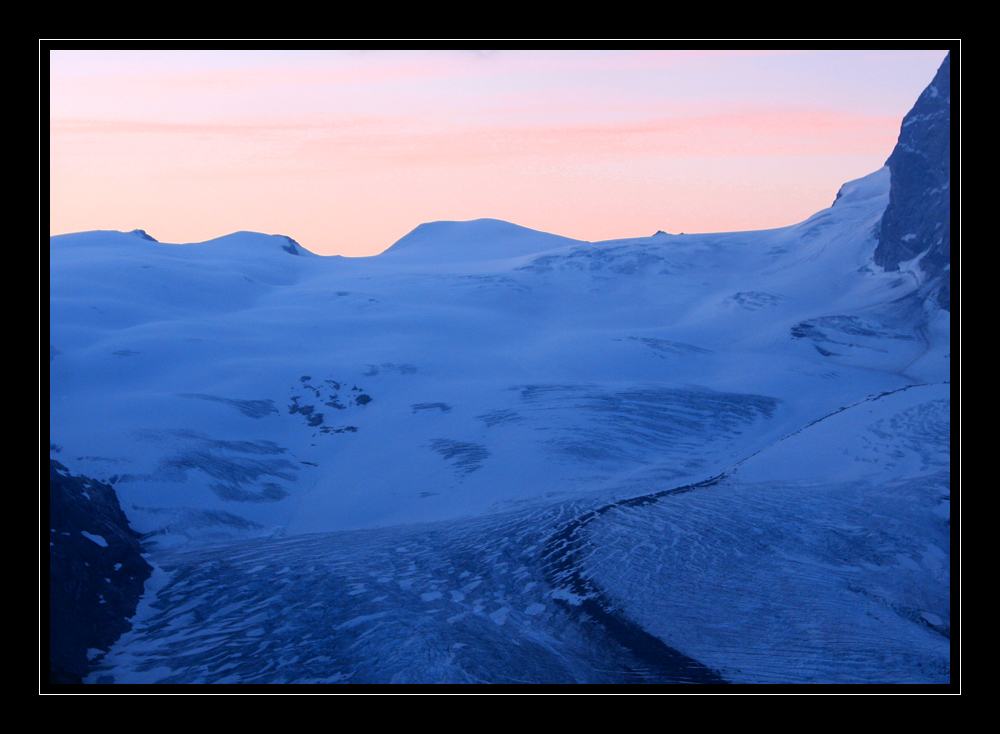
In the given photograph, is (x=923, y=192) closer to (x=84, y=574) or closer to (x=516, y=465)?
(x=516, y=465)

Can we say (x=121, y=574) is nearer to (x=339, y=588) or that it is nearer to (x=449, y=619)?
(x=339, y=588)

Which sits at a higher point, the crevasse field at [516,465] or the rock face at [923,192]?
the rock face at [923,192]

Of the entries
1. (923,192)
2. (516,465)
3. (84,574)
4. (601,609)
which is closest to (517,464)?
(516,465)

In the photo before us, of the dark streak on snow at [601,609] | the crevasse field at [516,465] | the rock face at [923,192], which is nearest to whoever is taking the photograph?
the dark streak on snow at [601,609]

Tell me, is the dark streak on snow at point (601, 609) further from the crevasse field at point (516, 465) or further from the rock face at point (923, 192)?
the rock face at point (923, 192)

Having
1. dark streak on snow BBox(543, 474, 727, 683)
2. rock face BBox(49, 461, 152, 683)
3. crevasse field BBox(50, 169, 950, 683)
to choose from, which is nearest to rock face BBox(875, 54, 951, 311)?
crevasse field BBox(50, 169, 950, 683)

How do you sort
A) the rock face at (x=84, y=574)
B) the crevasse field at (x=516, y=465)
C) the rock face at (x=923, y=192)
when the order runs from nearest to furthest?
the rock face at (x=84, y=574), the crevasse field at (x=516, y=465), the rock face at (x=923, y=192)

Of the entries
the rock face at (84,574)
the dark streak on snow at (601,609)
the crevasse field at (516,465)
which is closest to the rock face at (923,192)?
the crevasse field at (516,465)
